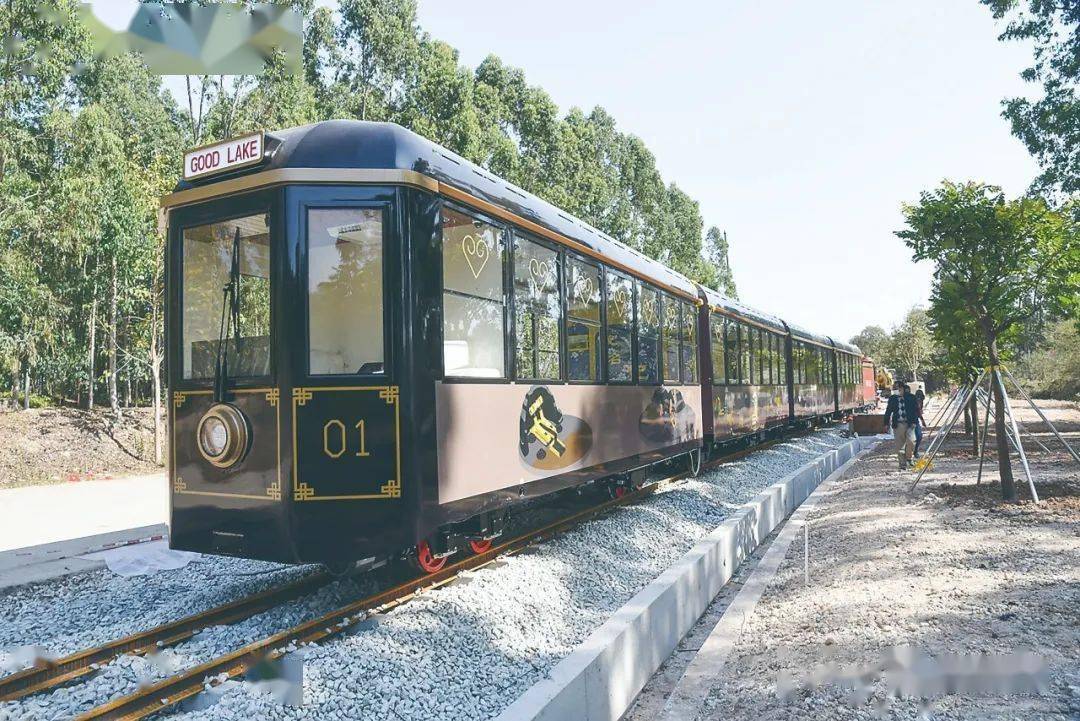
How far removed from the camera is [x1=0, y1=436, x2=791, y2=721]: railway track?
12.0 feet

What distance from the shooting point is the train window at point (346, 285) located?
492cm

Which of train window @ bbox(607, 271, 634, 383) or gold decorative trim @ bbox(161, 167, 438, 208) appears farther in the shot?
train window @ bbox(607, 271, 634, 383)

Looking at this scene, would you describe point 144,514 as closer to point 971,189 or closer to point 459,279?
point 459,279

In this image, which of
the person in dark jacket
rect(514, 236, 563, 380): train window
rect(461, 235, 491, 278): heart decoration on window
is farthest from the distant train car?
rect(461, 235, 491, 278): heart decoration on window

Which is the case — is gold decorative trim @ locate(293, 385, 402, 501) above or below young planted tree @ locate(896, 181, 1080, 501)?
below

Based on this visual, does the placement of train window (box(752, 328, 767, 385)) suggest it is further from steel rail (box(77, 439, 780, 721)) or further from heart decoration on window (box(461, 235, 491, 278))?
heart decoration on window (box(461, 235, 491, 278))

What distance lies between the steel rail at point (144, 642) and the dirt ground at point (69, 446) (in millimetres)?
11951

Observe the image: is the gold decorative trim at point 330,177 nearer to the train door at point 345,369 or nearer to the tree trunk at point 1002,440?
the train door at point 345,369

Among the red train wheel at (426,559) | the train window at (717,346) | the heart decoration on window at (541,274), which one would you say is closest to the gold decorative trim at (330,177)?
the heart decoration on window at (541,274)

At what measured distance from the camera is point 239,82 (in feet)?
62.7

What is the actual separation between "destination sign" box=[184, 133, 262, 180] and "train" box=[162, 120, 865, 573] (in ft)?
0.05

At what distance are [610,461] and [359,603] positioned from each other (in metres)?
3.59

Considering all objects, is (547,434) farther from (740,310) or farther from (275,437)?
(740,310)

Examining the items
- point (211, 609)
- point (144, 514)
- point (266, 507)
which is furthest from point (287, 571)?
point (144, 514)
